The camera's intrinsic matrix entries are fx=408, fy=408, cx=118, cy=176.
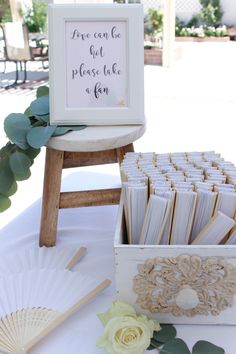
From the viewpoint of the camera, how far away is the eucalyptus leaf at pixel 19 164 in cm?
77

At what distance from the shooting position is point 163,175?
625 millimetres

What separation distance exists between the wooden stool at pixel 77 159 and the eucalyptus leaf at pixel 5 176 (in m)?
0.07

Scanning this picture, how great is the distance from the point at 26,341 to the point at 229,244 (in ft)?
1.03

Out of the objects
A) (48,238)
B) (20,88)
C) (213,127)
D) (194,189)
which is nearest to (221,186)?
(194,189)

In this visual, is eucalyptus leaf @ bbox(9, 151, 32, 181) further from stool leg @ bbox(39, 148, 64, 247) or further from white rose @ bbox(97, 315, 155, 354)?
white rose @ bbox(97, 315, 155, 354)

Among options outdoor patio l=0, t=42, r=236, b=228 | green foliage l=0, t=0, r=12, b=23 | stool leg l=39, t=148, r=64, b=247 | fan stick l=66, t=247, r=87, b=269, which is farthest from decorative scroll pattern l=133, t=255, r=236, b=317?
green foliage l=0, t=0, r=12, b=23

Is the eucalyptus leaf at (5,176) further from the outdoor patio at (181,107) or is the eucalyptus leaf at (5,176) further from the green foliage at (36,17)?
the green foliage at (36,17)

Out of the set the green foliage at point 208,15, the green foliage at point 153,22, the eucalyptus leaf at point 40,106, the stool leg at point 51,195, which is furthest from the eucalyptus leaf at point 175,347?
the green foliage at point 208,15

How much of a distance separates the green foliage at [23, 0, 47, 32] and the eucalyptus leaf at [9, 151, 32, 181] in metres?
8.07

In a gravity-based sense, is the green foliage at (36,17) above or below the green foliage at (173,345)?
above

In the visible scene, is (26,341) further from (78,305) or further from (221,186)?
(221,186)

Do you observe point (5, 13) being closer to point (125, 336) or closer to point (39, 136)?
point (39, 136)

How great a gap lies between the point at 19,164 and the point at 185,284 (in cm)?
39

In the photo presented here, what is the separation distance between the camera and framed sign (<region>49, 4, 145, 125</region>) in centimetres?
80
